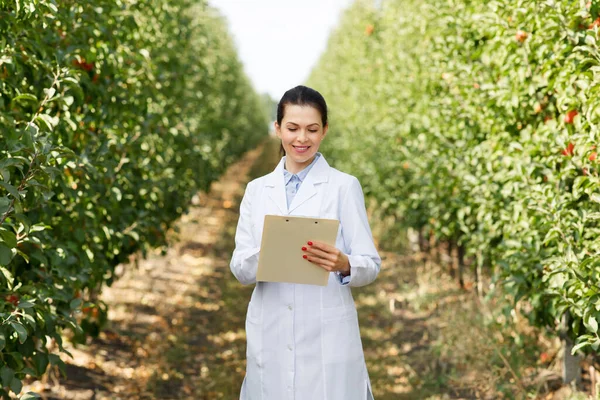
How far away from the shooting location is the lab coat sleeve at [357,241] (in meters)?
2.42

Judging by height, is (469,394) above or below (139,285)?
below

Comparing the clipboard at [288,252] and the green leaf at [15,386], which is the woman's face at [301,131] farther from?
the green leaf at [15,386]

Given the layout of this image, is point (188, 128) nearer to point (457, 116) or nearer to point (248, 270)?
point (457, 116)

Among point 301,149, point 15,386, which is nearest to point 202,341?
point 15,386

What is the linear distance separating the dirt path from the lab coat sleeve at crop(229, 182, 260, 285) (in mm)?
3132

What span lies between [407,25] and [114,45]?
490 centimetres

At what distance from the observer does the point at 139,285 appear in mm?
9344

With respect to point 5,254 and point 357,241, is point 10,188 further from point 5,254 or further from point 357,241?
point 357,241

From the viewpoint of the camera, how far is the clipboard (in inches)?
92.4

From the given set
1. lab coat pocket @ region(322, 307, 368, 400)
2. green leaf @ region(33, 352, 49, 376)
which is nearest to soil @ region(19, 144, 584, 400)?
green leaf @ region(33, 352, 49, 376)

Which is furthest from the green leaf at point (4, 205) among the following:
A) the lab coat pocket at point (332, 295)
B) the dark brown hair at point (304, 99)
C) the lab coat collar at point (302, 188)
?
the lab coat pocket at point (332, 295)

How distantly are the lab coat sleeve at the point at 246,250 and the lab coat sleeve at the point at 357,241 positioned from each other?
0.33 meters

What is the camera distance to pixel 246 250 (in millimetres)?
2551

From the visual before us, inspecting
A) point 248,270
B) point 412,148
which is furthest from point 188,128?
point 248,270
